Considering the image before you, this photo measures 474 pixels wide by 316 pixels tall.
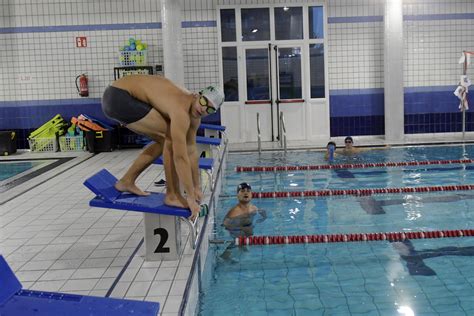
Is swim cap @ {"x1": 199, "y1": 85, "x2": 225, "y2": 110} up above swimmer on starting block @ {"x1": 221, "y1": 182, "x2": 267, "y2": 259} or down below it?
above

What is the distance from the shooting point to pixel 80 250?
462 cm

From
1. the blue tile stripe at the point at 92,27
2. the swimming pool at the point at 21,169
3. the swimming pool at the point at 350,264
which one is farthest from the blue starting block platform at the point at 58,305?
the blue tile stripe at the point at 92,27

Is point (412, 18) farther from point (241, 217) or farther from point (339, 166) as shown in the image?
point (241, 217)

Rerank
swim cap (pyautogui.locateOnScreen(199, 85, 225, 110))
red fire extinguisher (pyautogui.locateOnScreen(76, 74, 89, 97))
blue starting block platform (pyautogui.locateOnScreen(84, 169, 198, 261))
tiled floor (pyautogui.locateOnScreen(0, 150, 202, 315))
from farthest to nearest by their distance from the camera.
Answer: red fire extinguisher (pyautogui.locateOnScreen(76, 74, 89, 97)), blue starting block platform (pyautogui.locateOnScreen(84, 169, 198, 261)), swim cap (pyautogui.locateOnScreen(199, 85, 225, 110)), tiled floor (pyautogui.locateOnScreen(0, 150, 202, 315))

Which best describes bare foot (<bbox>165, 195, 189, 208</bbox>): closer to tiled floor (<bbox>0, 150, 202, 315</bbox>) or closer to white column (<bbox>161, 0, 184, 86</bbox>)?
tiled floor (<bbox>0, 150, 202, 315</bbox>)

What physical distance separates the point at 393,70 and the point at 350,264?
7.89 m

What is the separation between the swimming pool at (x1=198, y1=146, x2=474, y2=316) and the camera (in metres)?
3.82

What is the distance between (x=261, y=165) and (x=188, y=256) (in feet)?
16.8

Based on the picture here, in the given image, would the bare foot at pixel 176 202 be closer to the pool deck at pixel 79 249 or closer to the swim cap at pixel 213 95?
the pool deck at pixel 79 249

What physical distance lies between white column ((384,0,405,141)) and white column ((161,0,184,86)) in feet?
13.9

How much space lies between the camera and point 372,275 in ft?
14.2

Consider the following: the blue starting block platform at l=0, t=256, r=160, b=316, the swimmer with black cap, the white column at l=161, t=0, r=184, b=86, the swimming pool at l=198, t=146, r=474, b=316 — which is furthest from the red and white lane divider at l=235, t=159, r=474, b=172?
the blue starting block platform at l=0, t=256, r=160, b=316

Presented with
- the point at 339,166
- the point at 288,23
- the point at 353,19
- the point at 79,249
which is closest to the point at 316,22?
the point at 288,23

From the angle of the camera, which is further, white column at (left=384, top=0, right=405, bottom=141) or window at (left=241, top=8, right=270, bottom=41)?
window at (left=241, top=8, right=270, bottom=41)
